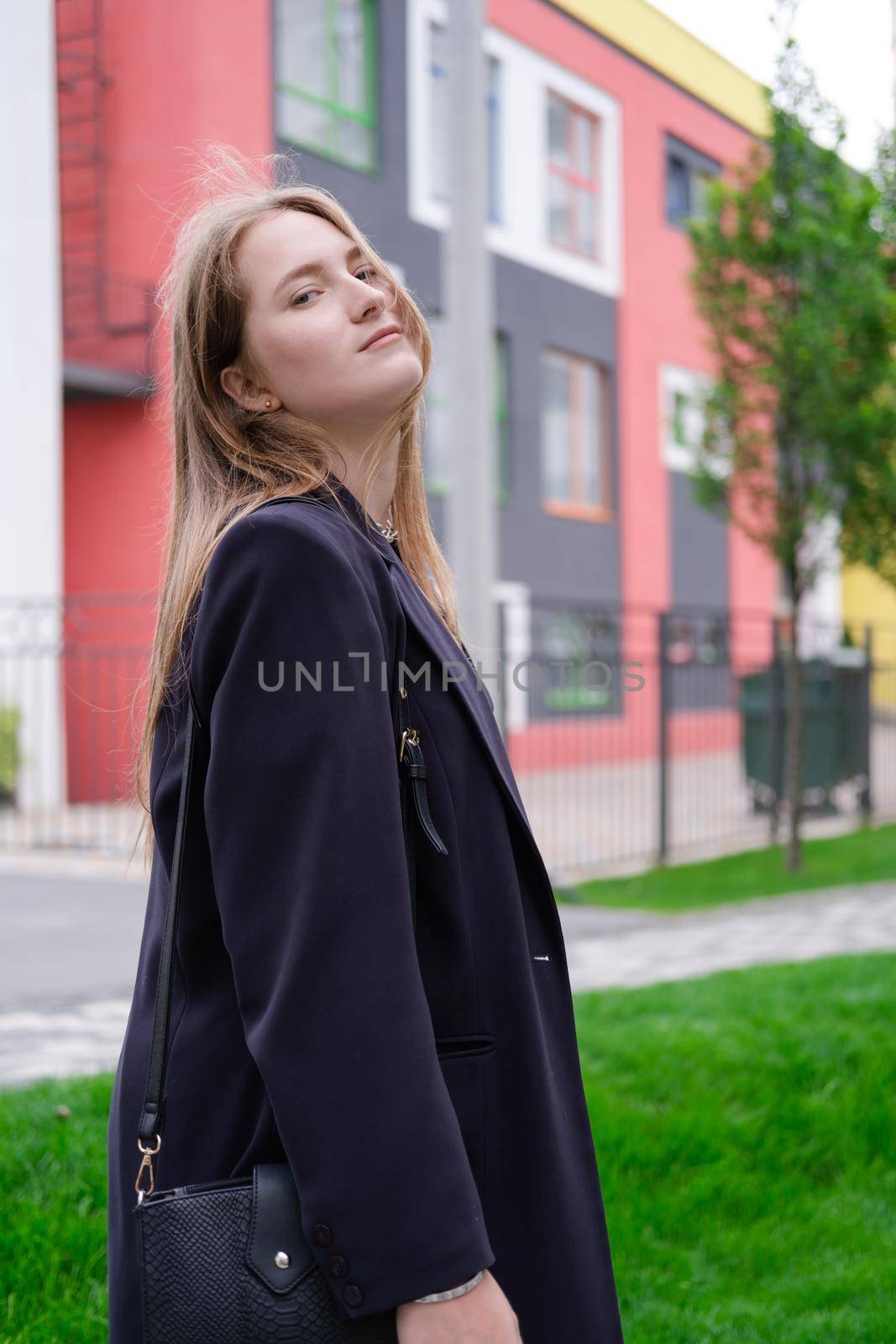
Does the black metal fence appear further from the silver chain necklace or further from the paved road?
the silver chain necklace

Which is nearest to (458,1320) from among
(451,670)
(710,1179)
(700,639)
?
(451,670)

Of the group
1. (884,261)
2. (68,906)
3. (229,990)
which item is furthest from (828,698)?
(229,990)

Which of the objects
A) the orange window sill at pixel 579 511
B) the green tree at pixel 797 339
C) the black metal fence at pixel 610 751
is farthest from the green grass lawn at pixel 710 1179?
the orange window sill at pixel 579 511

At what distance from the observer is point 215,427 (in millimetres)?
1590

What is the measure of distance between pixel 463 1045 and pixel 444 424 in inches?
649

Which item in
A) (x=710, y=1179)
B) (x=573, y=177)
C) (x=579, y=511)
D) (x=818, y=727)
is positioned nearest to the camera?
(x=710, y=1179)

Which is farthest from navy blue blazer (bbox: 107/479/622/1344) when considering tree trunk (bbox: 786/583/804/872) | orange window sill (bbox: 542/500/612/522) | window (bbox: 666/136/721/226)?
window (bbox: 666/136/721/226)

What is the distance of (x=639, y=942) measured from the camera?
7.43 m

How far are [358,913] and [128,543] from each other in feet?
46.8

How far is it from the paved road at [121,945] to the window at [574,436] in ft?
38.2

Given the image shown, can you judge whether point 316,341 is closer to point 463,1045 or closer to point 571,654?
point 463,1045

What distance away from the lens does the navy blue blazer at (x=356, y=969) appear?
1.25 metres

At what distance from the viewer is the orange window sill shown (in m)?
20.0

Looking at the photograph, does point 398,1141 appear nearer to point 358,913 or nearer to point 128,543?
point 358,913
